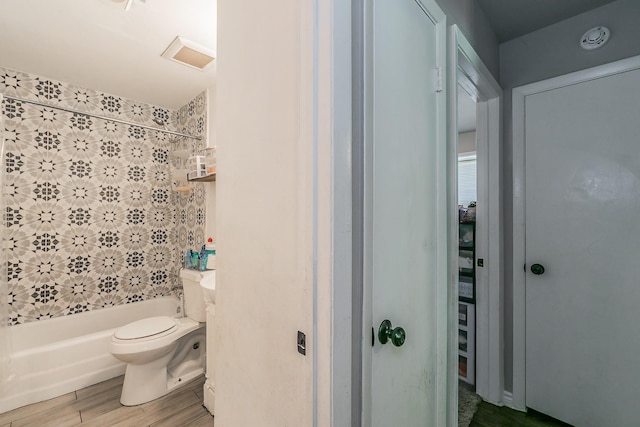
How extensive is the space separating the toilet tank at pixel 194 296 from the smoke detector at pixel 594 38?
2.78 metres

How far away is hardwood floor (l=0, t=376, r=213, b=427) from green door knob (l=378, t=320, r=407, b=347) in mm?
1630

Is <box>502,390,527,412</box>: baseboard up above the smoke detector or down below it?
below

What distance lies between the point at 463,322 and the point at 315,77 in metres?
2.16

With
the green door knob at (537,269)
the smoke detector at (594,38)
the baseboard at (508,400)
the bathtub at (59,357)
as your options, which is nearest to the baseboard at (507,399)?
the baseboard at (508,400)

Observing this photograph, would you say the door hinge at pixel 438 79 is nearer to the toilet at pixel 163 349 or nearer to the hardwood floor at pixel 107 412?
the toilet at pixel 163 349

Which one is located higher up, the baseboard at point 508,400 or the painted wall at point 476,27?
the painted wall at point 476,27

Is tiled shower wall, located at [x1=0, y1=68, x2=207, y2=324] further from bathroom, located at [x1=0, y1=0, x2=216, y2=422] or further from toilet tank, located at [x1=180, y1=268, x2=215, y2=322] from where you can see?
toilet tank, located at [x1=180, y1=268, x2=215, y2=322]

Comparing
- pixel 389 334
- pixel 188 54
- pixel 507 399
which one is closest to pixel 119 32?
pixel 188 54

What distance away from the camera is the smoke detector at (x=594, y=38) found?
1.53 meters

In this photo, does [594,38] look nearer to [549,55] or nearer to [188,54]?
[549,55]

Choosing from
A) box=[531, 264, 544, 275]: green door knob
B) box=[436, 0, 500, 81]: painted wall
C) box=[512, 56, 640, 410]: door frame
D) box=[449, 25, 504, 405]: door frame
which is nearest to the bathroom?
box=[436, 0, 500, 81]: painted wall

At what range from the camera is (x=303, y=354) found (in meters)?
0.68

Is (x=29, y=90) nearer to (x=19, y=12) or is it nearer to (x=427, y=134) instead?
(x=19, y=12)

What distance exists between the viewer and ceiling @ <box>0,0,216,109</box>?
1566mm
